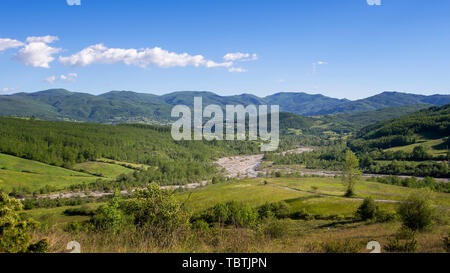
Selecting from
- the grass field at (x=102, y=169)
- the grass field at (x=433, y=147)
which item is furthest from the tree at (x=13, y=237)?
→ the grass field at (x=433, y=147)

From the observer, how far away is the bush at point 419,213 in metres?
28.6

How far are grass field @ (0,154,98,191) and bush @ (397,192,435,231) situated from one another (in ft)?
454

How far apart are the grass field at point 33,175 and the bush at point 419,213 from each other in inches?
5452

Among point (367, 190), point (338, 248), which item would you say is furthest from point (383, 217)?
point (367, 190)

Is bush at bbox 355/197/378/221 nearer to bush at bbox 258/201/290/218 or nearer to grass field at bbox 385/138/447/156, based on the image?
bush at bbox 258/201/290/218

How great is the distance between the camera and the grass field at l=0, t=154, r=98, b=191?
119562 mm

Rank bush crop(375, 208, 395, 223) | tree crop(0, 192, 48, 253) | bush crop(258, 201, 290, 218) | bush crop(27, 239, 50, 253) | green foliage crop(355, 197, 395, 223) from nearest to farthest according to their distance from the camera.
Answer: tree crop(0, 192, 48, 253) → bush crop(27, 239, 50, 253) → bush crop(375, 208, 395, 223) → green foliage crop(355, 197, 395, 223) → bush crop(258, 201, 290, 218)

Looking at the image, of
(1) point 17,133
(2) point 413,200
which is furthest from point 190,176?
(2) point 413,200

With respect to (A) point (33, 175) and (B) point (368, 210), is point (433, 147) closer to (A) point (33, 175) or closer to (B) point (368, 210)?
(B) point (368, 210)

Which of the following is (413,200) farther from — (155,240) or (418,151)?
(418,151)

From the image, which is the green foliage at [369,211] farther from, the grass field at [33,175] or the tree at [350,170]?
the grass field at [33,175]

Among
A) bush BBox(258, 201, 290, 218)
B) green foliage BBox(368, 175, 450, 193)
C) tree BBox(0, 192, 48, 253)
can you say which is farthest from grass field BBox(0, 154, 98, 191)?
green foliage BBox(368, 175, 450, 193)

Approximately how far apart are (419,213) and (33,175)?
15729cm
